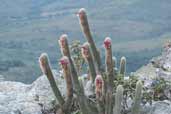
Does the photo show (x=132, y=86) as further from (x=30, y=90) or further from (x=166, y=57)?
(x=166, y=57)

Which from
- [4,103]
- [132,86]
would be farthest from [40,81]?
[132,86]

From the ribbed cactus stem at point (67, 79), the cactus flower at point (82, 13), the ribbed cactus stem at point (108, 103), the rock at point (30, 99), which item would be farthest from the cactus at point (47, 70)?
the cactus flower at point (82, 13)

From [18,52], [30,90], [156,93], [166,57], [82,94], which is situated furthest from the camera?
[18,52]

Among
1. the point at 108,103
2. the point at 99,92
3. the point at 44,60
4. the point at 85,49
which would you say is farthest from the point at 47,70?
the point at 108,103

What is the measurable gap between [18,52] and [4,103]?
535 ft

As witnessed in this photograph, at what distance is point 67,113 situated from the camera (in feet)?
35.8

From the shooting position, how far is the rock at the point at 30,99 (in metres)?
10.9

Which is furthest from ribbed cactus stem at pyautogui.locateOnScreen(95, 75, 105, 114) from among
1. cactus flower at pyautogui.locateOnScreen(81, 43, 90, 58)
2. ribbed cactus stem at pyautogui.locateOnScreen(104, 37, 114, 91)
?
cactus flower at pyautogui.locateOnScreen(81, 43, 90, 58)

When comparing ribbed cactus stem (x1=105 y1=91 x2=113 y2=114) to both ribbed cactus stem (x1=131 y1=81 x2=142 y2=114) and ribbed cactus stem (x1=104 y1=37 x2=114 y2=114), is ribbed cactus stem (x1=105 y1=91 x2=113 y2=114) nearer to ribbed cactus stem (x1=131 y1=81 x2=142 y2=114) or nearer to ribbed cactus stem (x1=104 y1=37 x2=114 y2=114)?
ribbed cactus stem (x1=104 y1=37 x2=114 y2=114)

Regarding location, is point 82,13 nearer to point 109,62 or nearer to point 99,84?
point 109,62

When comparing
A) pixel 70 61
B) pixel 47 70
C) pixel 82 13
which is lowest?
pixel 47 70

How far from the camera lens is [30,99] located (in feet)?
37.9

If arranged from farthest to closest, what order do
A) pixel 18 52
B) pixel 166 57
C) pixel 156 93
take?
pixel 18 52 → pixel 166 57 → pixel 156 93

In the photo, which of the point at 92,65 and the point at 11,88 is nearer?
the point at 92,65
